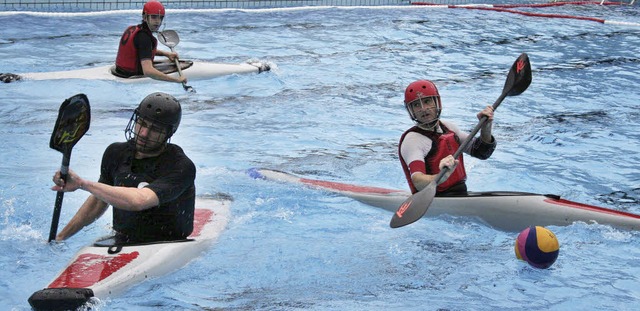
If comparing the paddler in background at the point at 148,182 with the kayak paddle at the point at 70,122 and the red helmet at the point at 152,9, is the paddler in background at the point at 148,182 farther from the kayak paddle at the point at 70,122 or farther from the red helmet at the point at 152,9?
the red helmet at the point at 152,9

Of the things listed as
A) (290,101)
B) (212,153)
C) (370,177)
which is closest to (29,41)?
(290,101)

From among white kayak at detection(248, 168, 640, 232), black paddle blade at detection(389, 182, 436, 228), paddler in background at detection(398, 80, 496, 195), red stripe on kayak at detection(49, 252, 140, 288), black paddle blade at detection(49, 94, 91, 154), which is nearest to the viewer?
black paddle blade at detection(49, 94, 91, 154)

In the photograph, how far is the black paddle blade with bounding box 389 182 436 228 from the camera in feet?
17.9

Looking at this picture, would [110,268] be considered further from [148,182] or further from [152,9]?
[152,9]

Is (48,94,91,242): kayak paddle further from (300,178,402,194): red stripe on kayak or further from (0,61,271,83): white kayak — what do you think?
(0,61,271,83): white kayak

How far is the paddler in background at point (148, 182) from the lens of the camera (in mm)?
4727

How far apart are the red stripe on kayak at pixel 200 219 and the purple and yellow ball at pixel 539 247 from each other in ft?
6.50

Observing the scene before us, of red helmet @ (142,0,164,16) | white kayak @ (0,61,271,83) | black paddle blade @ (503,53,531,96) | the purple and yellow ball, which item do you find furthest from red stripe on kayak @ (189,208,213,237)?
white kayak @ (0,61,271,83)

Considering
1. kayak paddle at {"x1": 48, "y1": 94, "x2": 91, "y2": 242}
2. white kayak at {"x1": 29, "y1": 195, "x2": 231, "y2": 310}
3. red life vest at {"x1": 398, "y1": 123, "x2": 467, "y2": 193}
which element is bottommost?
white kayak at {"x1": 29, "y1": 195, "x2": 231, "y2": 310}

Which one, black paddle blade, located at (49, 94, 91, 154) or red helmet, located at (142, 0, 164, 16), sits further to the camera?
red helmet, located at (142, 0, 164, 16)

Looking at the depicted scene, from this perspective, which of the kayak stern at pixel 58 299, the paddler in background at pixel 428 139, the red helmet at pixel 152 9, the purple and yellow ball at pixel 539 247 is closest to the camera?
the kayak stern at pixel 58 299

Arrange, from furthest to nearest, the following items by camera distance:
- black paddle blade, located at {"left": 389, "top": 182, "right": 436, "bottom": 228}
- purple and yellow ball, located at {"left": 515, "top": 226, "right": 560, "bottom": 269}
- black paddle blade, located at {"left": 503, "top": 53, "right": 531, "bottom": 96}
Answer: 1. black paddle blade, located at {"left": 503, "top": 53, "right": 531, "bottom": 96}
2. purple and yellow ball, located at {"left": 515, "top": 226, "right": 560, "bottom": 269}
3. black paddle blade, located at {"left": 389, "top": 182, "right": 436, "bottom": 228}

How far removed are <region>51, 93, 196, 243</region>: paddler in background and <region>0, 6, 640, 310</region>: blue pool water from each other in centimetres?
33

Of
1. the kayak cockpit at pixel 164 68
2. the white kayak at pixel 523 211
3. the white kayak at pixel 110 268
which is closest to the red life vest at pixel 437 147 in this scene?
the white kayak at pixel 523 211
